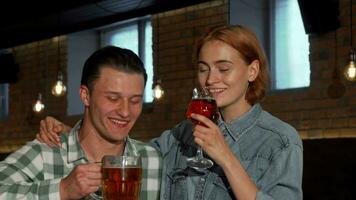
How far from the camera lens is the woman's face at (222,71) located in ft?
6.79

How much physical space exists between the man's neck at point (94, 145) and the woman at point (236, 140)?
12cm

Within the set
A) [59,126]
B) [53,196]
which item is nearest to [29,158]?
[59,126]

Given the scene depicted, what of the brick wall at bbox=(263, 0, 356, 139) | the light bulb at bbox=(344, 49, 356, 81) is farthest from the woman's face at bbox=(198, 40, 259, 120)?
the brick wall at bbox=(263, 0, 356, 139)

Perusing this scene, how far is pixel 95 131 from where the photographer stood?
2113 millimetres

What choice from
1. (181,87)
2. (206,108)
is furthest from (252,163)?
(181,87)

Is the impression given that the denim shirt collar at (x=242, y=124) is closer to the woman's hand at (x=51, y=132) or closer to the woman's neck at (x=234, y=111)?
the woman's neck at (x=234, y=111)

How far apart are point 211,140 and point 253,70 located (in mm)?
385

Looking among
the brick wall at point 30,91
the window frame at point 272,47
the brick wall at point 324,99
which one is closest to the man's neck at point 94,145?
the brick wall at point 324,99

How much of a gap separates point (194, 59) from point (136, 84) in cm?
39

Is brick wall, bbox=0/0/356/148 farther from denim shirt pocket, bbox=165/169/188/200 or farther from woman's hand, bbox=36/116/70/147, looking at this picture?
woman's hand, bbox=36/116/70/147

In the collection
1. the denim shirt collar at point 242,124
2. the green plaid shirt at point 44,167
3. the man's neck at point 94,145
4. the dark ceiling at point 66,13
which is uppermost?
the dark ceiling at point 66,13

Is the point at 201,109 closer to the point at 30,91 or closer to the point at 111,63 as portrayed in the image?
the point at 111,63

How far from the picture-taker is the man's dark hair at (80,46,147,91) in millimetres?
2023

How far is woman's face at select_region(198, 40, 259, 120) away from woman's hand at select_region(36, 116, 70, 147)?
55 cm
